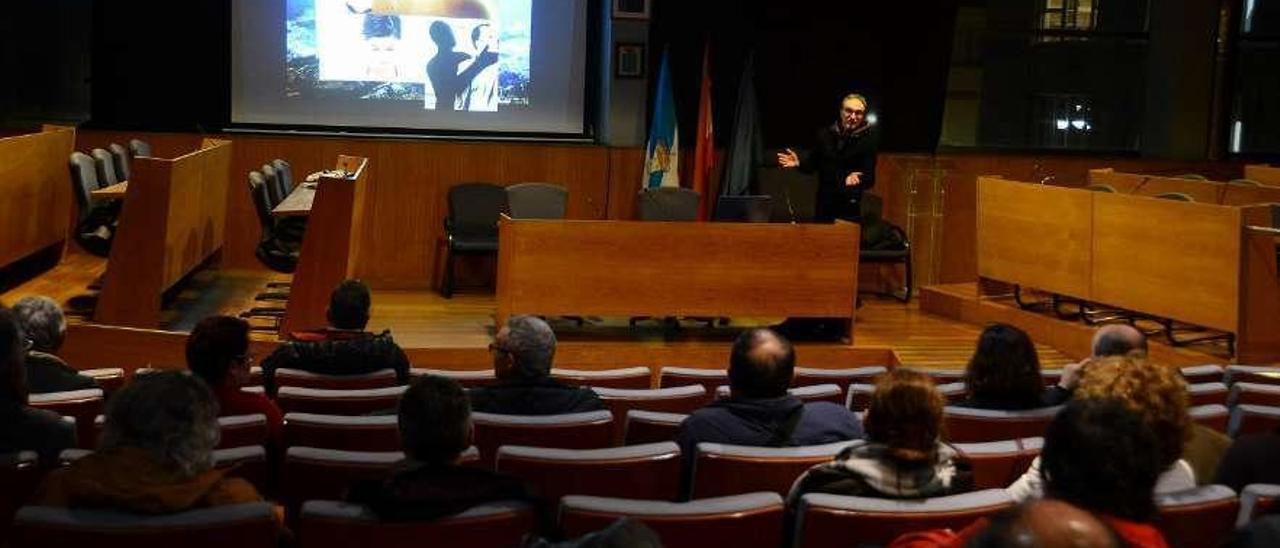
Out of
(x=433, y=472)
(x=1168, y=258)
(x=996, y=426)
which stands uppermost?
(x=1168, y=258)

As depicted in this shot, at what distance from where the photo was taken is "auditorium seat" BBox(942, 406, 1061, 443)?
174 inches

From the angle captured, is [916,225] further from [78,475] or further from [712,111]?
[78,475]

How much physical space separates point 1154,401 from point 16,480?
7.98ft

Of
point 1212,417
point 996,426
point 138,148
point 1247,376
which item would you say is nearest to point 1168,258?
point 1247,376

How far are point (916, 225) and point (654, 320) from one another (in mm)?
2723

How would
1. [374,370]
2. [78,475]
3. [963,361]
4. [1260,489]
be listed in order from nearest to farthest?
1. [78,475]
2. [1260,489]
3. [374,370]
4. [963,361]

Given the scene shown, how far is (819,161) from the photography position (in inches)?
356

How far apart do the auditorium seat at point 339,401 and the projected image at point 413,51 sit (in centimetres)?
711

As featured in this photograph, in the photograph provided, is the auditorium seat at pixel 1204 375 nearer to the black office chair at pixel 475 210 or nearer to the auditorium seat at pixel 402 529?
the auditorium seat at pixel 402 529

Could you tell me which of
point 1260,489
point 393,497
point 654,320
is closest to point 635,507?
point 393,497

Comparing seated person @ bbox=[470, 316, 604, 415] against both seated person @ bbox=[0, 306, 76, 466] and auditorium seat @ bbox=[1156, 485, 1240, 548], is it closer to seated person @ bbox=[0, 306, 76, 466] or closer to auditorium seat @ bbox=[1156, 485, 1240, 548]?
seated person @ bbox=[0, 306, 76, 466]

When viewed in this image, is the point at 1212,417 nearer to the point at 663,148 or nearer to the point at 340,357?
the point at 340,357

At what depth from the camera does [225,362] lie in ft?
14.7

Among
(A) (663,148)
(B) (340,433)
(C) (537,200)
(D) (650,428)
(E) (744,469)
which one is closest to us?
(E) (744,469)
